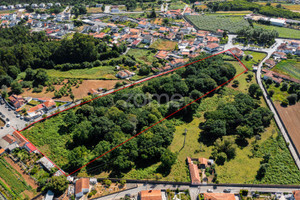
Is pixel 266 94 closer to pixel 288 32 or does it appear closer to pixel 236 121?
pixel 236 121

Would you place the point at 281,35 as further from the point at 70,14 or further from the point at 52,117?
the point at 70,14

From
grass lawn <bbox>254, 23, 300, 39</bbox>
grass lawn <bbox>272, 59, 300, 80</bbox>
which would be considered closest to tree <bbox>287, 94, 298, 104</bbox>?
grass lawn <bbox>272, 59, 300, 80</bbox>

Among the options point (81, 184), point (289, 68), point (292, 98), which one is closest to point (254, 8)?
point (289, 68)

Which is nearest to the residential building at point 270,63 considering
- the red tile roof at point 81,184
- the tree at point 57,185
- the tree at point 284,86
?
the tree at point 284,86

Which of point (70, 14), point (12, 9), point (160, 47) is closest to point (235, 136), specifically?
point (160, 47)

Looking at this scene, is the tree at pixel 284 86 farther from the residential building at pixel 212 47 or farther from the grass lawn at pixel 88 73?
the grass lawn at pixel 88 73
